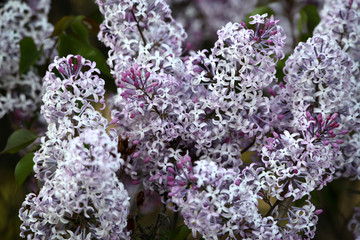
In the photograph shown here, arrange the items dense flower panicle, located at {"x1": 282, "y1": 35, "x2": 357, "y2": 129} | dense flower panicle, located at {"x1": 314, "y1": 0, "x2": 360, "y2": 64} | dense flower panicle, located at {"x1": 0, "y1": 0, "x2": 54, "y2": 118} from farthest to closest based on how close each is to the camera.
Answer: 1. dense flower panicle, located at {"x1": 0, "y1": 0, "x2": 54, "y2": 118}
2. dense flower panicle, located at {"x1": 314, "y1": 0, "x2": 360, "y2": 64}
3. dense flower panicle, located at {"x1": 282, "y1": 35, "x2": 357, "y2": 129}

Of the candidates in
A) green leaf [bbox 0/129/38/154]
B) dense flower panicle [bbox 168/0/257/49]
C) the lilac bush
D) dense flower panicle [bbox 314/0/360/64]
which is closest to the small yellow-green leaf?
the lilac bush

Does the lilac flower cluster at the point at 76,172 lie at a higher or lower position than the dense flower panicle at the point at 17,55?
lower

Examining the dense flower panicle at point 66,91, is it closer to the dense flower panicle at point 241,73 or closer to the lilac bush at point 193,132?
the lilac bush at point 193,132

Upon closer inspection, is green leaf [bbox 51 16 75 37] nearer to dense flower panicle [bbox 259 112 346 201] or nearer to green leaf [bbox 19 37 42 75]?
green leaf [bbox 19 37 42 75]

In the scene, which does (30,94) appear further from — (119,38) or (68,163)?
(68,163)

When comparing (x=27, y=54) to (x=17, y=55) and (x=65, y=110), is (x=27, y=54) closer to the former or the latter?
(x=17, y=55)

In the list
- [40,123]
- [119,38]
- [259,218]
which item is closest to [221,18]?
[40,123]

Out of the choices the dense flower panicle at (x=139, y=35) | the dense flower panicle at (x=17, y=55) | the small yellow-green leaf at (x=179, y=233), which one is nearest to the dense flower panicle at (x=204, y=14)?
the dense flower panicle at (x=17, y=55)
